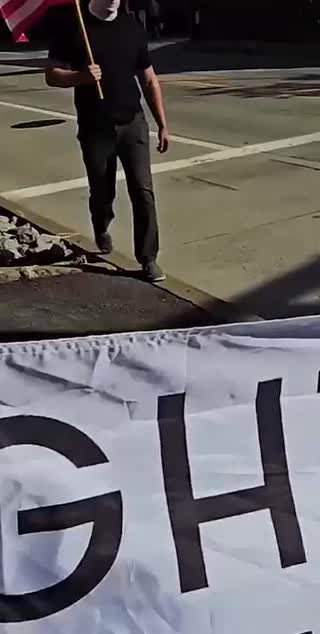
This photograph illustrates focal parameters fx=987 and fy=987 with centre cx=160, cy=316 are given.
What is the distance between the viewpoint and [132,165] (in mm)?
5879

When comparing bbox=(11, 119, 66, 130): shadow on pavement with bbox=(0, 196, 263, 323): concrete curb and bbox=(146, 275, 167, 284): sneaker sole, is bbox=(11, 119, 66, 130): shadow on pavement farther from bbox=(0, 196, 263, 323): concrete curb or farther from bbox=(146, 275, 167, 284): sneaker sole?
bbox=(146, 275, 167, 284): sneaker sole

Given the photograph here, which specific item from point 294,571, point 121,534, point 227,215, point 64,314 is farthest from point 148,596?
point 227,215

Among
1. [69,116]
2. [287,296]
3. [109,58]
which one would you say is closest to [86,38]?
[109,58]

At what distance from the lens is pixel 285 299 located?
5910mm

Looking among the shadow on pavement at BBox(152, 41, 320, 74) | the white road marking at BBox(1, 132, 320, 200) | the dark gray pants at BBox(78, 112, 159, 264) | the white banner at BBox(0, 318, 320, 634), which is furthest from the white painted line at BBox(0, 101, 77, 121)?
the white banner at BBox(0, 318, 320, 634)

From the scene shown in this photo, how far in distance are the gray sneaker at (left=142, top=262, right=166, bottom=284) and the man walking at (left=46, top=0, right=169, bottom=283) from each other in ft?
0.81

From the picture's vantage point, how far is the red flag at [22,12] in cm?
555

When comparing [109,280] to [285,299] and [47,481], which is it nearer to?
[285,299]

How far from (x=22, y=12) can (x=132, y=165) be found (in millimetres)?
1069

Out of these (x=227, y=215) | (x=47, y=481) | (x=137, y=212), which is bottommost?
(x=227, y=215)

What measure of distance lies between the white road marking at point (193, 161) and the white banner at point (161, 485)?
7.48 metres

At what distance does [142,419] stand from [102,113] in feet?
13.1

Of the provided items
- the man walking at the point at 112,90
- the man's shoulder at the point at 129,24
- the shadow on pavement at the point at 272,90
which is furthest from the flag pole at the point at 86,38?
the shadow on pavement at the point at 272,90

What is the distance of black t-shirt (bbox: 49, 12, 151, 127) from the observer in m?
5.69
